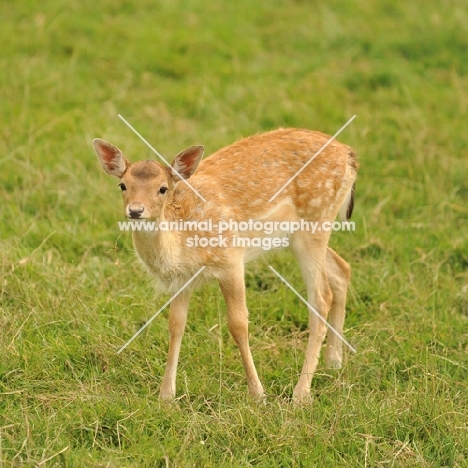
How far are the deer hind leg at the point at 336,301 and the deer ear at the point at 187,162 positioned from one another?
1574mm

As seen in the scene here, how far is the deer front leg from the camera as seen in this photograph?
6.27 m

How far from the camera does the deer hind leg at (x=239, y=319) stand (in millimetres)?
6328

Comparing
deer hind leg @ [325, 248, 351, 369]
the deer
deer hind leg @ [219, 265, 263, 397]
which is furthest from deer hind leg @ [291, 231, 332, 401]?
deer hind leg @ [219, 265, 263, 397]

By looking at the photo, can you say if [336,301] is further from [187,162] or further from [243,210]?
[187,162]

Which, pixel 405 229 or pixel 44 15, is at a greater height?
pixel 44 15

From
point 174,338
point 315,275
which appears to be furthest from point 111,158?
point 315,275

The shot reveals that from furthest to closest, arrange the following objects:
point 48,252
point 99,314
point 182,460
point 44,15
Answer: point 44,15
point 48,252
point 99,314
point 182,460

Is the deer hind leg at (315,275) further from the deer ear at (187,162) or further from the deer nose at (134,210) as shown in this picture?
the deer nose at (134,210)

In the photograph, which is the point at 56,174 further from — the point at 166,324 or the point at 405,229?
the point at 405,229

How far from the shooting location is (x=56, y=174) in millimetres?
8836

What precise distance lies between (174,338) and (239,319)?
1.44ft

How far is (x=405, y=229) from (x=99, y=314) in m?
3.00

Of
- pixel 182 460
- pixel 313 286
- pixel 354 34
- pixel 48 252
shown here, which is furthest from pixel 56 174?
pixel 354 34

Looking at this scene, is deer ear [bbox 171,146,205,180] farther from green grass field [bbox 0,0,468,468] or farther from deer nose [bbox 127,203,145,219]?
green grass field [bbox 0,0,468,468]
